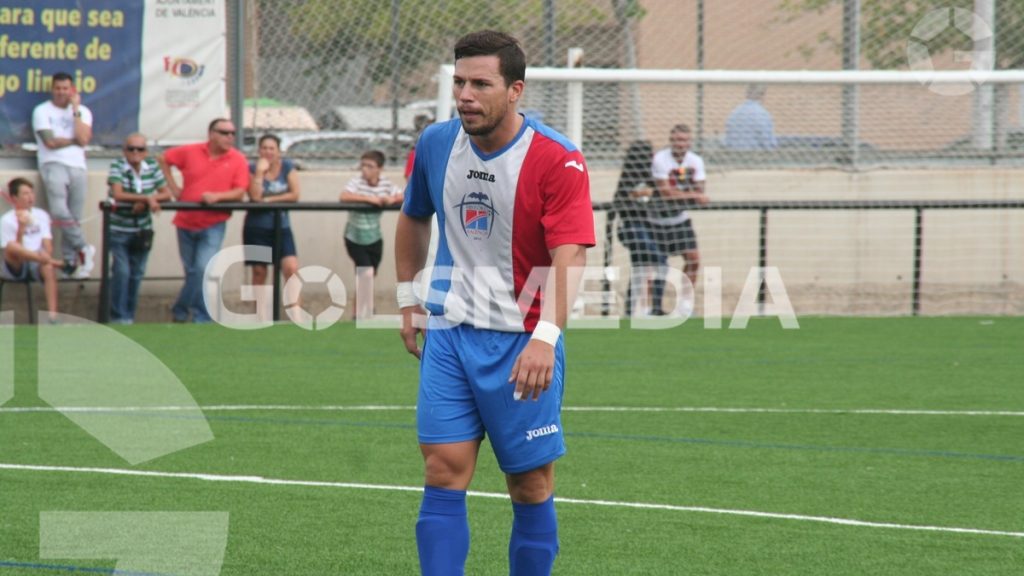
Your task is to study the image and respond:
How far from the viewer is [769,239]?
55.6ft

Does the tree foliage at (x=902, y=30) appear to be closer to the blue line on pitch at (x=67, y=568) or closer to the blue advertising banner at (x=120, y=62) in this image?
the blue advertising banner at (x=120, y=62)

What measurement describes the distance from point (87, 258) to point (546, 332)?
1126cm

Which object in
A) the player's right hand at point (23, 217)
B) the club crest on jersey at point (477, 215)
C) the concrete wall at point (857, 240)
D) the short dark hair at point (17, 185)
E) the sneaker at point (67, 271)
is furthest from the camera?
the concrete wall at point (857, 240)

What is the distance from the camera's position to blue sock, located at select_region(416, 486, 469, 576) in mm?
4594

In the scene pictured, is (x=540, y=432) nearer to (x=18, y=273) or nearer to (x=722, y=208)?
(x=18, y=273)

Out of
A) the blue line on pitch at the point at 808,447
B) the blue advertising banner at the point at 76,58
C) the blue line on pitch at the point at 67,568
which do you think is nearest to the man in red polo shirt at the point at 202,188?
the blue advertising banner at the point at 76,58

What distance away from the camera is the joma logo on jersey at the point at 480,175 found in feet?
15.3

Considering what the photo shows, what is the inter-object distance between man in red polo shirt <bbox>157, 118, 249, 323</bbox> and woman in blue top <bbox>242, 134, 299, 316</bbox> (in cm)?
27

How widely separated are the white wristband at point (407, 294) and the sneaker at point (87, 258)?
10513 mm

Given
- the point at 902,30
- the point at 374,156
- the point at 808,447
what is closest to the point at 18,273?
the point at 374,156

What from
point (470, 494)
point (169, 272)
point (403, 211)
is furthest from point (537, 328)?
point (169, 272)

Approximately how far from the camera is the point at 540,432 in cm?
471

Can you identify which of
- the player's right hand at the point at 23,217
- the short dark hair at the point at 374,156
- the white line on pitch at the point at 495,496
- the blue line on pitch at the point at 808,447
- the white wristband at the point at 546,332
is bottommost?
the white line on pitch at the point at 495,496

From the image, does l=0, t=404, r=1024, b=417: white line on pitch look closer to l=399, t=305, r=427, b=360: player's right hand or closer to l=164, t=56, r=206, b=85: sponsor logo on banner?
l=399, t=305, r=427, b=360: player's right hand
